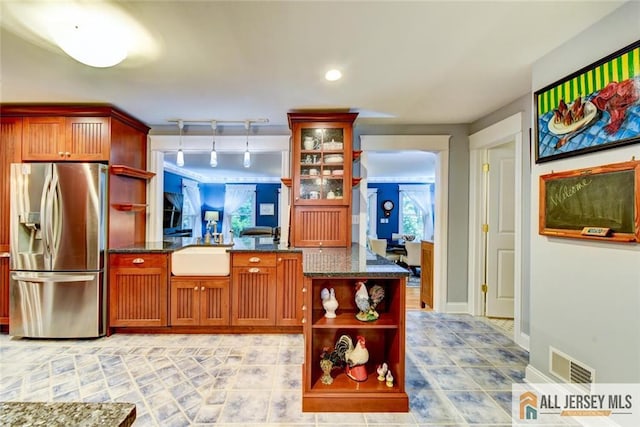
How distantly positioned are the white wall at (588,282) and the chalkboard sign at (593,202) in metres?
0.06

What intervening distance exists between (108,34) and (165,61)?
1.25ft

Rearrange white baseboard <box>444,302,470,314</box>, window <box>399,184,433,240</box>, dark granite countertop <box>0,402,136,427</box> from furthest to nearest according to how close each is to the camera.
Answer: window <box>399,184,433,240</box>, white baseboard <box>444,302,470,314</box>, dark granite countertop <box>0,402,136,427</box>

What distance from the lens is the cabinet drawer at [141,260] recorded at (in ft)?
9.53

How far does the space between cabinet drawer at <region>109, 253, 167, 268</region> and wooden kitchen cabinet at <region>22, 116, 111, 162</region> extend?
1.01 metres

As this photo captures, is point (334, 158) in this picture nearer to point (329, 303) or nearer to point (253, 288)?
point (253, 288)

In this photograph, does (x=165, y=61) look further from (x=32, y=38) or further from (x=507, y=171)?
(x=507, y=171)

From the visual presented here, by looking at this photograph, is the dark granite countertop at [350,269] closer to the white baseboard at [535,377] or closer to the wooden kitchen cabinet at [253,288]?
the wooden kitchen cabinet at [253,288]

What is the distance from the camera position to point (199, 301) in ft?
9.61

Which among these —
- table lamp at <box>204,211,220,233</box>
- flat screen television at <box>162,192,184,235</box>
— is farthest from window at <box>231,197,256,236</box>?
table lamp at <box>204,211,220,233</box>

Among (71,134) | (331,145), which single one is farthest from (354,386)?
(71,134)

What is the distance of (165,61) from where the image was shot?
6.86ft

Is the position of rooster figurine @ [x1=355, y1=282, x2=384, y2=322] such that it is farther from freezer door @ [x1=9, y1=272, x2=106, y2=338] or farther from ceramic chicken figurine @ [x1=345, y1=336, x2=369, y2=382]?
freezer door @ [x1=9, y1=272, x2=106, y2=338]

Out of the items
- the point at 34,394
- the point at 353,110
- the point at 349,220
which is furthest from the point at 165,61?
the point at 34,394

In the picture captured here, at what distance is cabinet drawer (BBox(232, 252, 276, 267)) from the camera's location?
2.95 m
